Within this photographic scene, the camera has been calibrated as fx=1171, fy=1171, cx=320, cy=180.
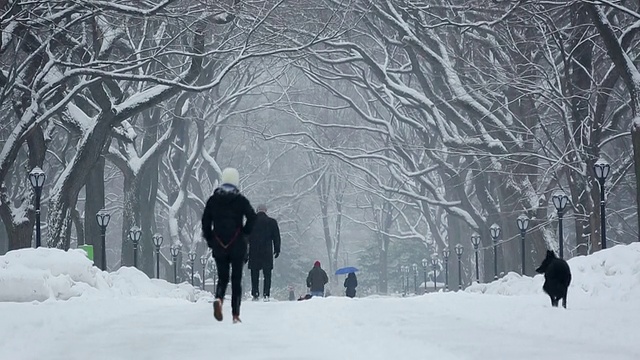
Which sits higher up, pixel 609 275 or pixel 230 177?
pixel 230 177

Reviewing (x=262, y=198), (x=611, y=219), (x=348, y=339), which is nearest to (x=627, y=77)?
(x=348, y=339)

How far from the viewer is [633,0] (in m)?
34.8

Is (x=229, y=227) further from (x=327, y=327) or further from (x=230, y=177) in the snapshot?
(x=327, y=327)

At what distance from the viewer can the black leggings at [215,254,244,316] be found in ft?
40.9

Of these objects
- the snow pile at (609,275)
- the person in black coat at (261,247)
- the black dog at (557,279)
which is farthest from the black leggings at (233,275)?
the snow pile at (609,275)

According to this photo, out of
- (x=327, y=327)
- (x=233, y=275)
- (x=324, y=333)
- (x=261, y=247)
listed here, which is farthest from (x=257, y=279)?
(x=324, y=333)

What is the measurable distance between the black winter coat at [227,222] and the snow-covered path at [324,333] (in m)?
0.81

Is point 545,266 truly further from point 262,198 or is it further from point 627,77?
point 262,198

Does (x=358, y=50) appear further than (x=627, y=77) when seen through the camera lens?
Yes

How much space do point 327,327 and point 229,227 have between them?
5.07 ft

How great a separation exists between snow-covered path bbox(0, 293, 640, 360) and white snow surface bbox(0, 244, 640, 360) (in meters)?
0.01

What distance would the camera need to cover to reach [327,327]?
1192 cm

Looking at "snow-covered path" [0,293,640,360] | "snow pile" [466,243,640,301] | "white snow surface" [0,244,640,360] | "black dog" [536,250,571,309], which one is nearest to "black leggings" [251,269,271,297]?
"white snow surface" [0,244,640,360]

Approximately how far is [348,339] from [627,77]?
1620 centimetres
